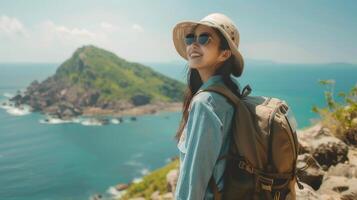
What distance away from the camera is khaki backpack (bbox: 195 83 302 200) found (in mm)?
1811

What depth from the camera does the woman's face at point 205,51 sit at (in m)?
2.10

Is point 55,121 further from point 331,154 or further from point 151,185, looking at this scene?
point 331,154

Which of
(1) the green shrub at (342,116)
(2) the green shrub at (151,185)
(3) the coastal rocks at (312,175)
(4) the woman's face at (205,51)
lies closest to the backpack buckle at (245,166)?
(4) the woman's face at (205,51)

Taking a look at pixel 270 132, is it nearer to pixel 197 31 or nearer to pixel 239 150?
pixel 239 150

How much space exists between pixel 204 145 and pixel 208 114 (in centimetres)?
15

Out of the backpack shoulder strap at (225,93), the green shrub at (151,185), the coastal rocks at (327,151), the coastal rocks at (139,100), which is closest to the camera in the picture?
the backpack shoulder strap at (225,93)

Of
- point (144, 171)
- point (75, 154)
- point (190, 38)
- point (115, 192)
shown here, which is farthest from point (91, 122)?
point (190, 38)

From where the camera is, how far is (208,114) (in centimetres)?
175

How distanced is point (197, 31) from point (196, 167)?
84 cm

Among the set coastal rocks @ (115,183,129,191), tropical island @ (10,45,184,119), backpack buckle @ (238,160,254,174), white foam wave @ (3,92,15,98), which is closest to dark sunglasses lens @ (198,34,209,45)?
backpack buckle @ (238,160,254,174)

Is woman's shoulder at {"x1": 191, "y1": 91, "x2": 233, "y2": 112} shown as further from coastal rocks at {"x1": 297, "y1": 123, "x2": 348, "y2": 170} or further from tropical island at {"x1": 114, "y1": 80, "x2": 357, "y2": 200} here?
coastal rocks at {"x1": 297, "y1": 123, "x2": 348, "y2": 170}

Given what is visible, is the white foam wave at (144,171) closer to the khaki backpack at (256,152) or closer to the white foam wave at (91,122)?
the white foam wave at (91,122)

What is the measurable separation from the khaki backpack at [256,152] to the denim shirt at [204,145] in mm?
40

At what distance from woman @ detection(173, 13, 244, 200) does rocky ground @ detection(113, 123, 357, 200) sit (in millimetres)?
2079
